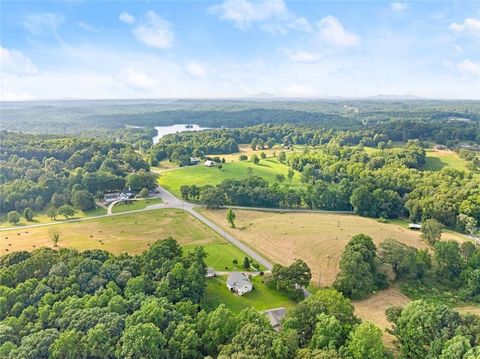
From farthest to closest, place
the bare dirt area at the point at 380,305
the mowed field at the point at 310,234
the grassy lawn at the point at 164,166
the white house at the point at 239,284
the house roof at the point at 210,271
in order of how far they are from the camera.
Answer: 1. the grassy lawn at the point at 164,166
2. the mowed field at the point at 310,234
3. the house roof at the point at 210,271
4. the white house at the point at 239,284
5. the bare dirt area at the point at 380,305

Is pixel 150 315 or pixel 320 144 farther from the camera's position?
pixel 320 144

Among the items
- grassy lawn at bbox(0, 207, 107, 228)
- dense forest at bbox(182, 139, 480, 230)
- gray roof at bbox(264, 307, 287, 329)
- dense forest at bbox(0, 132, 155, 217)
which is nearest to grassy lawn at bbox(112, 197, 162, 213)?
grassy lawn at bbox(0, 207, 107, 228)

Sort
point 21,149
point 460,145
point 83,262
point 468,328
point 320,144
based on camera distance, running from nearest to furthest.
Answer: point 468,328
point 83,262
point 21,149
point 460,145
point 320,144

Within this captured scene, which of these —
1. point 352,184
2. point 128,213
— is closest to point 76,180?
point 128,213

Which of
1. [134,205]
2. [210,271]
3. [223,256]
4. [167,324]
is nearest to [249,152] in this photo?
[134,205]

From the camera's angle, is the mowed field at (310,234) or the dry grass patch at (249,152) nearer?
the mowed field at (310,234)

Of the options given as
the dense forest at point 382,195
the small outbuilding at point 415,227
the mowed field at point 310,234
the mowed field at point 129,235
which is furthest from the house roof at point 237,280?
the small outbuilding at point 415,227

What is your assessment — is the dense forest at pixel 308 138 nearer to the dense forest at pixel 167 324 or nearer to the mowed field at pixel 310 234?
the mowed field at pixel 310 234

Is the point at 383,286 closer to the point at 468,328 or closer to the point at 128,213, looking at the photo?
the point at 468,328
